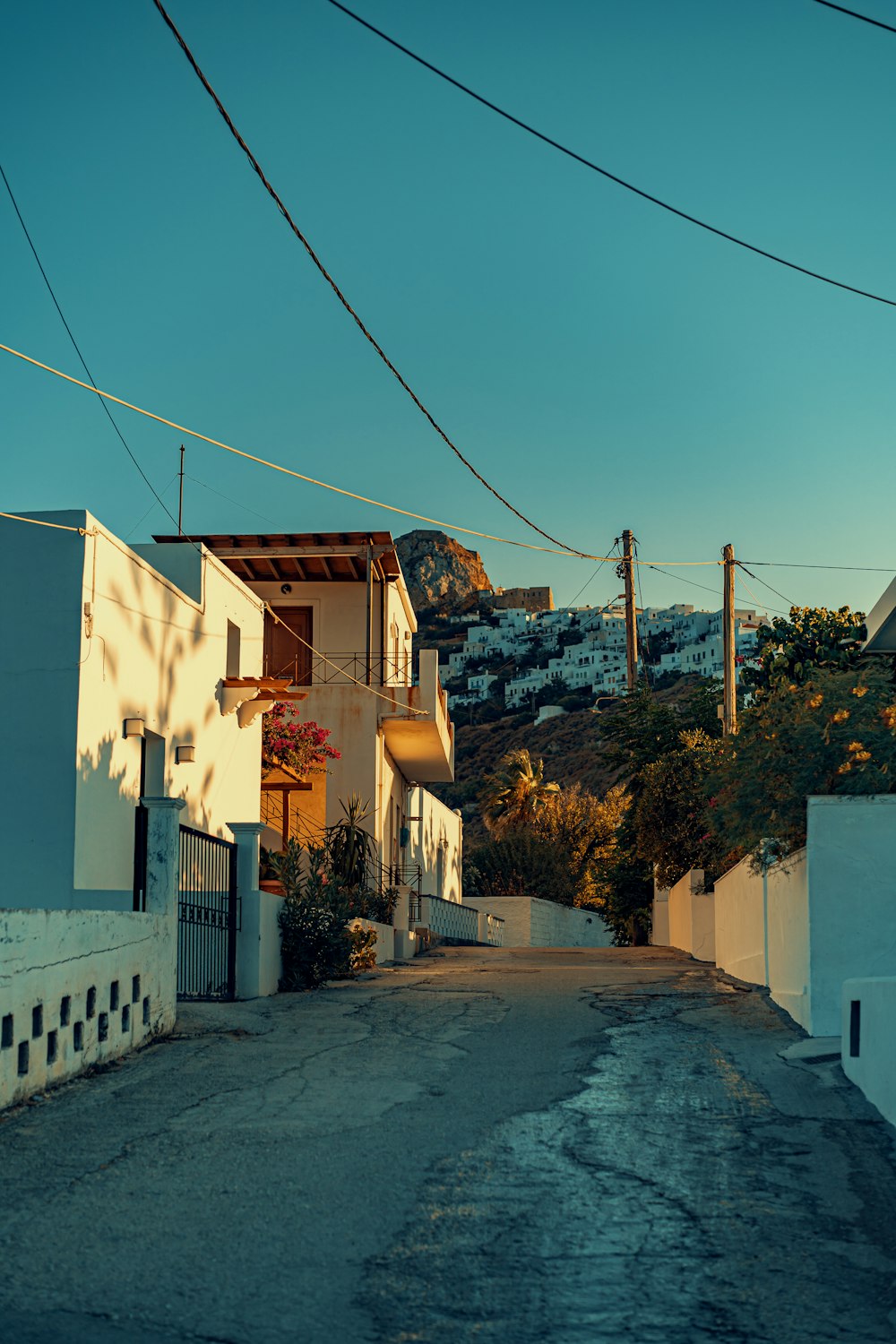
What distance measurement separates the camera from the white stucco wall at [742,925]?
1537 centimetres

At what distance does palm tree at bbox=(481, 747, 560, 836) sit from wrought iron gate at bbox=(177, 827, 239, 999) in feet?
155

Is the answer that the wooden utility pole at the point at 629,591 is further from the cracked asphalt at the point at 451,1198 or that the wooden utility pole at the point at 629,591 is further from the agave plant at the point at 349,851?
the cracked asphalt at the point at 451,1198

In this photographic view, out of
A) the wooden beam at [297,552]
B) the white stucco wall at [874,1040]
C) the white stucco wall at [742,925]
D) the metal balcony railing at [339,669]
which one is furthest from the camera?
the metal balcony railing at [339,669]

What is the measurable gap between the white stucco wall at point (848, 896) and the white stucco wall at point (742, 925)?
2675mm

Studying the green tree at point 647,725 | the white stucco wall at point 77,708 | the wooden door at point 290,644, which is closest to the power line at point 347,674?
the wooden door at point 290,644

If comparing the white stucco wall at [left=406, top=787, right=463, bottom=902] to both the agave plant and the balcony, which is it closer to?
the balcony

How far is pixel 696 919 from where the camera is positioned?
2712 centimetres

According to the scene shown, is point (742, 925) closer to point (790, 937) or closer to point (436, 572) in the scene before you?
point (790, 937)

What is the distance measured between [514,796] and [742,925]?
45.6m

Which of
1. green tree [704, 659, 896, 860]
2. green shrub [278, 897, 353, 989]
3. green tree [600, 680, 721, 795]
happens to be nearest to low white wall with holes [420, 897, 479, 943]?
green tree [600, 680, 721, 795]

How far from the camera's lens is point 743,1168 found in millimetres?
6605

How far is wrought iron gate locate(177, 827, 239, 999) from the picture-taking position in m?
13.0

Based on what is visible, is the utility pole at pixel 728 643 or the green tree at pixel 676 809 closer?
the green tree at pixel 676 809

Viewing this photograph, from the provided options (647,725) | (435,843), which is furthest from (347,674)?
(435,843)
